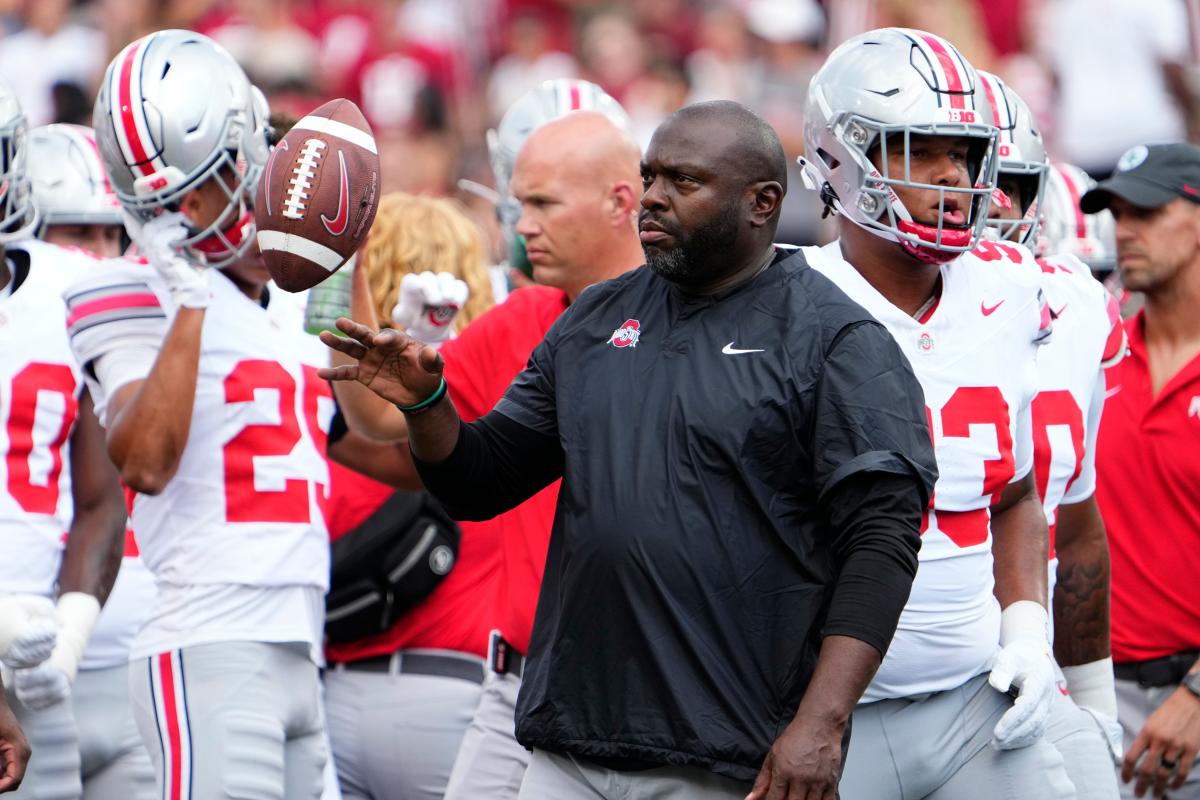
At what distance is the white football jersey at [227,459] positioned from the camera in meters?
4.16

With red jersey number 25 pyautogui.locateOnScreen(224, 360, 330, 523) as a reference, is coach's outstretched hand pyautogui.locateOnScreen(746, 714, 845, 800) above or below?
below

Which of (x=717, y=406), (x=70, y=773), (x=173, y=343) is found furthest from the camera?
(x=70, y=773)

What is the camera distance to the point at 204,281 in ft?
13.4

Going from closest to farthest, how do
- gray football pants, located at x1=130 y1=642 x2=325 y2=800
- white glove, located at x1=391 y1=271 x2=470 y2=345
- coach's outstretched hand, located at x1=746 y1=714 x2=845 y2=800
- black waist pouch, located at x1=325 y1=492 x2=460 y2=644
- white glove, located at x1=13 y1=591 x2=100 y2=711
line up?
coach's outstretched hand, located at x1=746 y1=714 x2=845 y2=800 < gray football pants, located at x1=130 y1=642 x2=325 y2=800 < white glove, located at x1=13 y1=591 x2=100 y2=711 < white glove, located at x1=391 y1=271 x2=470 y2=345 < black waist pouch, located at x1=325 y1=492 x2=460 y2=644

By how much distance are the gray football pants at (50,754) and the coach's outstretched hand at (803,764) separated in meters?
2.17

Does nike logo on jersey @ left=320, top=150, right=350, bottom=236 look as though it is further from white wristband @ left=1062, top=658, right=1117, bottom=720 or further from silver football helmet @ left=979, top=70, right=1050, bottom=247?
white wristband @ left=1062, top=658, right=1117, bottom=720

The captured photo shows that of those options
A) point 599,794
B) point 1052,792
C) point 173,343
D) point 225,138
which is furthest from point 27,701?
point 1052,792

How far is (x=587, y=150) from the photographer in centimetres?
454

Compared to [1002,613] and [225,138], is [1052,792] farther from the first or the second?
[225,138]

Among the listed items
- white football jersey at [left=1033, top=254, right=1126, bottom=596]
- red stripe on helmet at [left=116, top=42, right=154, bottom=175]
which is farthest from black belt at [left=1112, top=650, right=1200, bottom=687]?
red stripe on helmet at [left=116, top=42, right=154, bottom=175]

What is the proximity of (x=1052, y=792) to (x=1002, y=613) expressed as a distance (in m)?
0.43

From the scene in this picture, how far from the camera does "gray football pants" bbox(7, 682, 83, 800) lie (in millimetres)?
4352

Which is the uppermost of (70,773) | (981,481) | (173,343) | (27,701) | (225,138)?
(225,138)

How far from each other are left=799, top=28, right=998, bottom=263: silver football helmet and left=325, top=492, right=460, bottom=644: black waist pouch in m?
1.58
